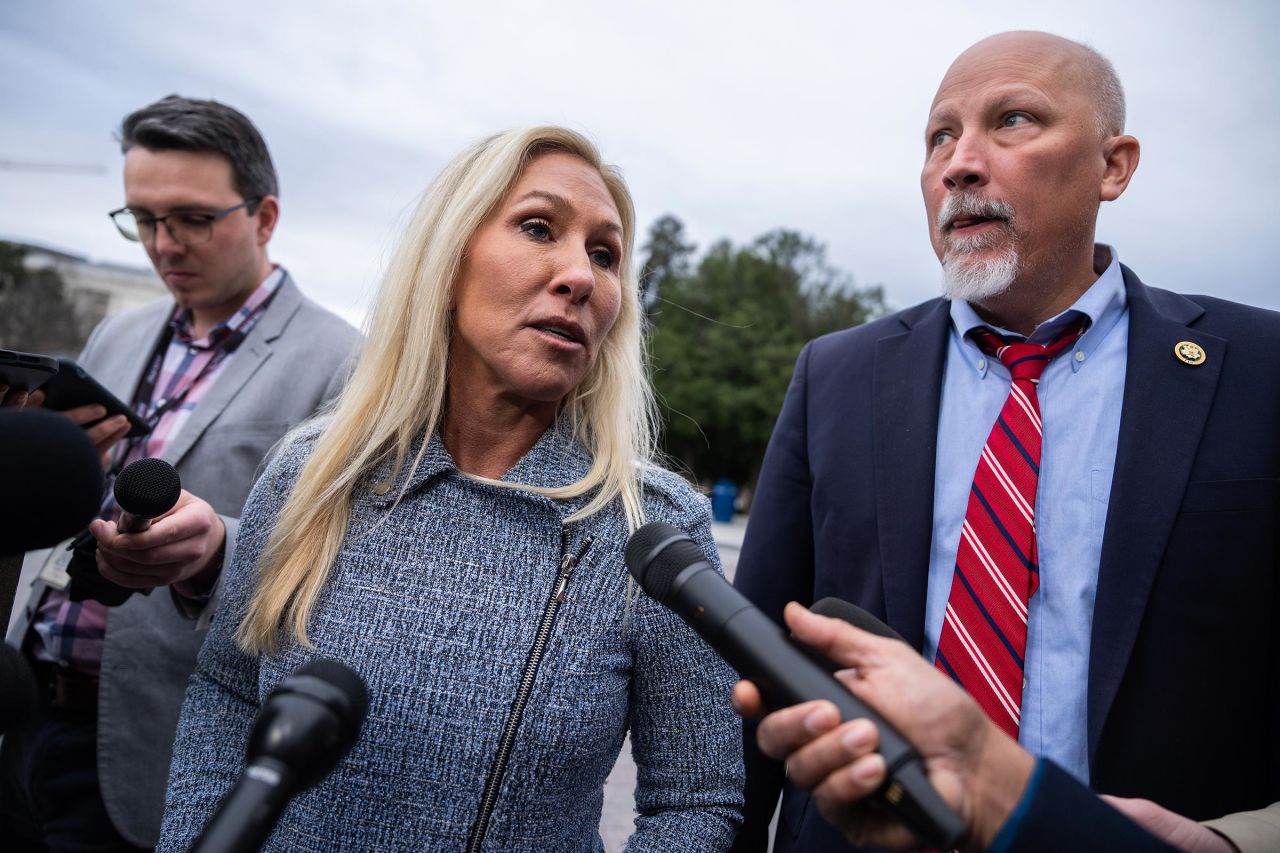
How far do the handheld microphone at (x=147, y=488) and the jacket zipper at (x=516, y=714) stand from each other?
2.83 feet

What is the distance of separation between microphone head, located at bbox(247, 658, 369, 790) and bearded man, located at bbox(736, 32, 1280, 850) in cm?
147

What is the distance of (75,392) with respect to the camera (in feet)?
7.47

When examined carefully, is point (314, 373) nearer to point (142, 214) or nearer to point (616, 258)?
point (142, 214)

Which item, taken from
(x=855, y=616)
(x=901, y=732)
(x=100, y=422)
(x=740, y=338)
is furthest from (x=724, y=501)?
(x=901, y=732)

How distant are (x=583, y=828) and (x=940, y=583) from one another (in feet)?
3.48

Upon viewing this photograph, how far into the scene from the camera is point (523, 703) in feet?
6.10

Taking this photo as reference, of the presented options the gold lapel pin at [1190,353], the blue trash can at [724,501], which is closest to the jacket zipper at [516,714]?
the gold lapel pin at [1190,353]

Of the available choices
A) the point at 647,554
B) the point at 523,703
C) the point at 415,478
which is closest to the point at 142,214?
the point at 415,478

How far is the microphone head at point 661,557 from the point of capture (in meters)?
1.36

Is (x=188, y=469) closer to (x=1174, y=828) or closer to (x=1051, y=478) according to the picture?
(x=1051, y=478)

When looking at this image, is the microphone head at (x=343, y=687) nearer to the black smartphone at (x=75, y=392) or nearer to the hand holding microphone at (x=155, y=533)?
the hand holding microphone at (x=155, y=533)

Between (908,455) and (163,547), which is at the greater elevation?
(908,455)

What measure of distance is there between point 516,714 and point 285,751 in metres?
0.79

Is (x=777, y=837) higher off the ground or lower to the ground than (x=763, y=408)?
lower
